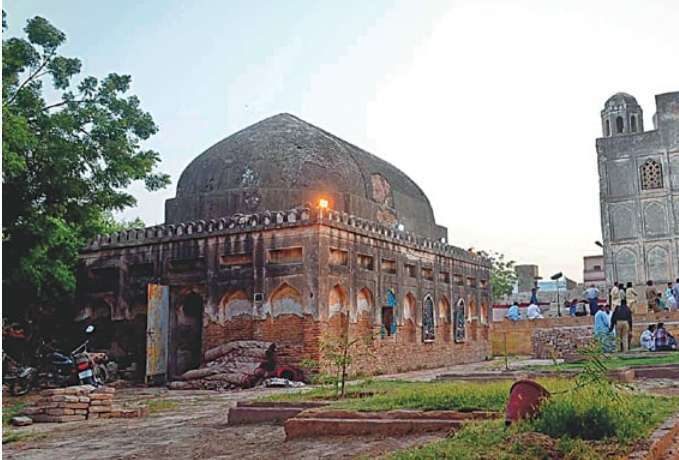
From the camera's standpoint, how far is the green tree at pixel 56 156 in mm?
13875

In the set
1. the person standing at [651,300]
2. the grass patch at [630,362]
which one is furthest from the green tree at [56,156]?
the person standing at [651,300]

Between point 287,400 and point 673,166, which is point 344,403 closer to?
point 287,400

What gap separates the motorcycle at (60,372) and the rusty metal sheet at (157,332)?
2073 millimetres

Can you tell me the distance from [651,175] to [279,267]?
2899 centimetres

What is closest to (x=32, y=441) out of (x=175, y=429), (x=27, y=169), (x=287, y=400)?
(x=175, y=429)

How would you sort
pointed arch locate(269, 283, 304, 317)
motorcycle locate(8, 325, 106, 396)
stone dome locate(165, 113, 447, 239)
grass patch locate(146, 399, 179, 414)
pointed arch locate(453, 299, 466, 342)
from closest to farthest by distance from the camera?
grass patch locate(146, 399, 179, 414) → motorcycle locate(8, 325, 106, 396) → pointed arch locate(269, 283, 304, 317) → stone dome locate(165, 113, 447, 239) → pointed arch locate(453, 299, 466, 342)

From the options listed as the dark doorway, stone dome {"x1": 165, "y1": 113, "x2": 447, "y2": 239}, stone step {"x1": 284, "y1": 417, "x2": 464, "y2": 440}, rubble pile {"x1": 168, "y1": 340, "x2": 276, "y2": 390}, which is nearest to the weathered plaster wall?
stone dome {"x1": 165, "y1": 113, "x2": 447, "y2": 239}

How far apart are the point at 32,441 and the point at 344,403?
3395 millimetres

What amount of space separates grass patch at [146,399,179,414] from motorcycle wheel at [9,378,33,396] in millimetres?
3427

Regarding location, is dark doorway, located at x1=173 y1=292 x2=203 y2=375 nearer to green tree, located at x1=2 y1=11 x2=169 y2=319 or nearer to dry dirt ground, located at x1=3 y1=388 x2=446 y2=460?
green tree, located at x1=2 y1=11 x2=169 y2=319

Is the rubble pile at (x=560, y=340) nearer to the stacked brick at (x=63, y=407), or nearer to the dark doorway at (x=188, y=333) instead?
the dark doorway at (x=188, y=333)

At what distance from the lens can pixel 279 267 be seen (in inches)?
661

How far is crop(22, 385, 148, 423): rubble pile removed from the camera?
33.2ft

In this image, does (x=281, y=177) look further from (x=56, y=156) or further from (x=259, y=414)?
(x=259, y=414)
